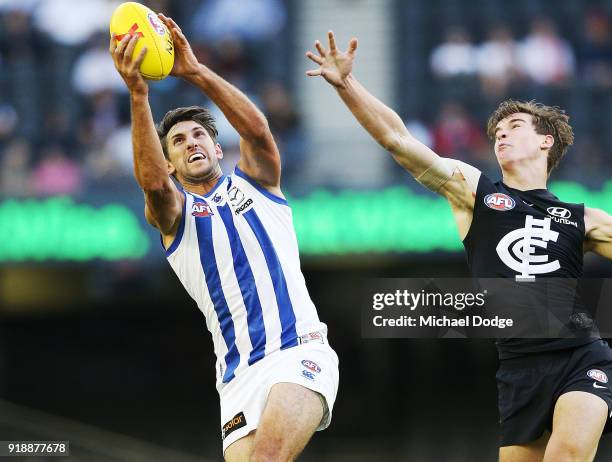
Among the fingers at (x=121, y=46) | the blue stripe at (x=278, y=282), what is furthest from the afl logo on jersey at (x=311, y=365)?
the fingers at (x=121, y=46)

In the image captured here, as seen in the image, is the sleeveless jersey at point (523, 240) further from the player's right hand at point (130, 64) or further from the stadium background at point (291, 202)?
the stadium background at point (291, 202)

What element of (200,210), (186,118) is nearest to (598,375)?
(200,210)

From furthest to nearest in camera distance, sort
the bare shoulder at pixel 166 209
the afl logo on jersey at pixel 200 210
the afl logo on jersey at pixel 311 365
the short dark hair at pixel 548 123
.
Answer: the short dark hair at pixel 548 123, the afl logo on jersey at pixel 200 210, the bare shoulder at pixel 166 209, the afl logo on jersey at pixel 311 365

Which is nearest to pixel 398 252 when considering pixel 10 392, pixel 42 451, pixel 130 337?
pixel 42 451

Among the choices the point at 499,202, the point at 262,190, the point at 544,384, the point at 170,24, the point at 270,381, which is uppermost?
the point at 170,24

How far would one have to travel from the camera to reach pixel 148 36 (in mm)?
6137

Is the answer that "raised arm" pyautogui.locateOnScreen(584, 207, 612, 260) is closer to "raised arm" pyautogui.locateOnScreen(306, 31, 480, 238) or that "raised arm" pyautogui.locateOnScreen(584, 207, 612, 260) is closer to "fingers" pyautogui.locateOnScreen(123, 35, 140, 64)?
"raised arm" pyautogui.locateOnScreen(306, 31, 480, 238)

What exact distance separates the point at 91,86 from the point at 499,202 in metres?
8.60

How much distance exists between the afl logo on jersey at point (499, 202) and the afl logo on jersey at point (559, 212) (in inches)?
8.7

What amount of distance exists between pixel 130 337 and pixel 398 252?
5108 millimetres

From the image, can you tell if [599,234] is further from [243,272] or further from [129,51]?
[129,51]

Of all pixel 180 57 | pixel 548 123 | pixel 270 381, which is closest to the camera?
pixel 270 381

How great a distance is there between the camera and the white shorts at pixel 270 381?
19.7ft

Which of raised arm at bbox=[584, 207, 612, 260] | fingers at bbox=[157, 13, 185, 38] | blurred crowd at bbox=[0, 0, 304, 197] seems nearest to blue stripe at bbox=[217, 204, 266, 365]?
fingers at bbox=[157, 13, 185, 38]
